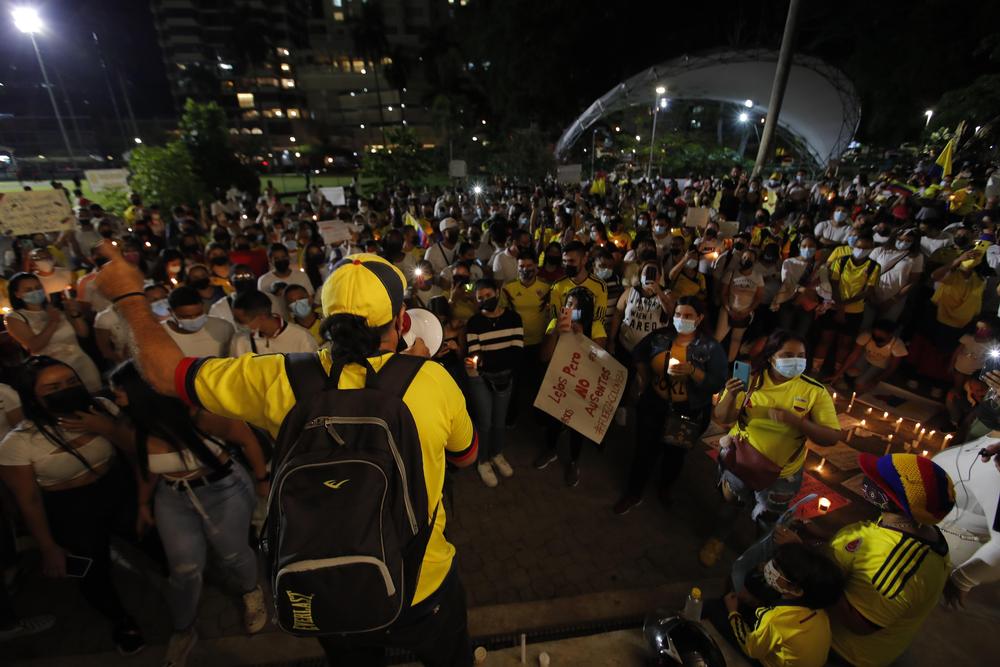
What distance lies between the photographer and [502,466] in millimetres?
5059

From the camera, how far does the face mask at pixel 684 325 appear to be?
408 centimetres

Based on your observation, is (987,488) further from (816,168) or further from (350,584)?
(816,168)

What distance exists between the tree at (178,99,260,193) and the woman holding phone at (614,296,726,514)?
21.3 metres

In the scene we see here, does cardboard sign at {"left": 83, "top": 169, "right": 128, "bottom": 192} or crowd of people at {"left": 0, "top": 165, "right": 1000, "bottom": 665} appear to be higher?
cardboard sign at {"left": 83, "top": 169, "right": 128, "bottom": 192}

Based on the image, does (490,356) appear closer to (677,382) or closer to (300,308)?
(677,382)

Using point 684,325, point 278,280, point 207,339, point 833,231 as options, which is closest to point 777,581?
point 684,325

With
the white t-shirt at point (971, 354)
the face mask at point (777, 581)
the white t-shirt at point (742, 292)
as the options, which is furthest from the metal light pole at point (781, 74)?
the face mask at point (777, 581)

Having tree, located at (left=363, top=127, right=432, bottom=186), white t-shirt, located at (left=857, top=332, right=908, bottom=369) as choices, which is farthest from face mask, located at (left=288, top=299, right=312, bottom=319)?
tree, located at (left=363, top=127, right=432, bottom=186)

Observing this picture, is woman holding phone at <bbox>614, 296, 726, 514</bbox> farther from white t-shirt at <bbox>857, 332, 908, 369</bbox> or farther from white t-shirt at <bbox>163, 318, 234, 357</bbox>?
white t-shirt at <bbox>163, 318, 234, 357</bbox>

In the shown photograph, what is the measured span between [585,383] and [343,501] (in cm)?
333

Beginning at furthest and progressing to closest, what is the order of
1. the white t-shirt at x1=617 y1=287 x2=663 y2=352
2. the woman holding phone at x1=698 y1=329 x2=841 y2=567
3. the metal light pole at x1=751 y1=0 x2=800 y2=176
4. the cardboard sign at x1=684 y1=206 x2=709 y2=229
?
the metal light pole at x1=751 y1=0 x2=800 y2=176, the cardboard sign at x1=684 y1=206 x2=709 y2=229, the white t-shirt at x1=617 y1=287 x2=663 y2=352, the woman holding phone at x1=698 y1=329 x2=841 y2=567

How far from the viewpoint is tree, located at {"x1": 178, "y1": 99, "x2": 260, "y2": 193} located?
65.0 feet

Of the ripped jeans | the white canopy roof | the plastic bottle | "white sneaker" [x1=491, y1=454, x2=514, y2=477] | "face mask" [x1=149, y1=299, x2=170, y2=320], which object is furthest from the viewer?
the white canopy roof

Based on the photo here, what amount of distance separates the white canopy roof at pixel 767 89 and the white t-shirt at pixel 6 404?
83.0 ft
